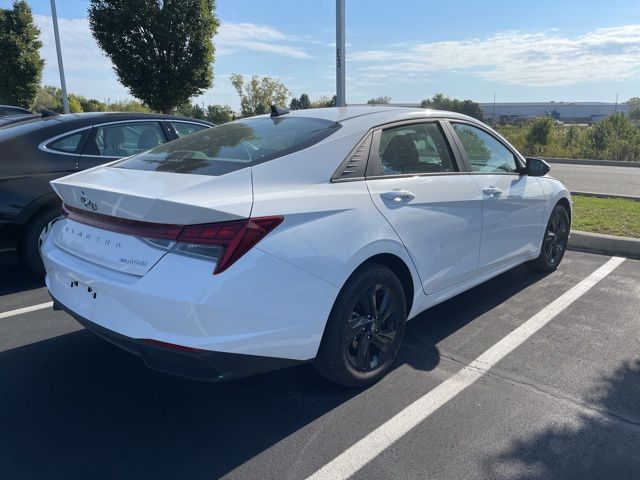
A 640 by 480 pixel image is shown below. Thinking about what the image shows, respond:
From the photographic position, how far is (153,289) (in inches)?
96.9

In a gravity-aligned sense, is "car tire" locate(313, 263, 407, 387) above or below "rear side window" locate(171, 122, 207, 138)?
below

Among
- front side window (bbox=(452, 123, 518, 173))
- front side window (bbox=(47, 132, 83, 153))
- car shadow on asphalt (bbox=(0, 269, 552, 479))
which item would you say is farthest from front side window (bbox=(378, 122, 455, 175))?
front side window (bbox=(47, 132, 83, 153))

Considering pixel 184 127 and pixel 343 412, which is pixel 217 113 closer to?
pixel 184 127

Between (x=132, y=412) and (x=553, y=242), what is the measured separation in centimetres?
424

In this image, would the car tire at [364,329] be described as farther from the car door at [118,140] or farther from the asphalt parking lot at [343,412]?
the car door at [118,140]

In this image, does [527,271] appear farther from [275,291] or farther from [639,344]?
[275,291]

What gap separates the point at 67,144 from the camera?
5.35 metres

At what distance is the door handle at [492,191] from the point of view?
4.08 m

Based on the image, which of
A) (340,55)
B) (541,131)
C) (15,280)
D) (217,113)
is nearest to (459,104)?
(541,131)

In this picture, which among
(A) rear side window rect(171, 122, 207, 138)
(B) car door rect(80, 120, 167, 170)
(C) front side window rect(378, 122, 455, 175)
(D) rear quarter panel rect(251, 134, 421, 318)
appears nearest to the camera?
(D) rear quarter panel rect(251, 134, 421, 318)

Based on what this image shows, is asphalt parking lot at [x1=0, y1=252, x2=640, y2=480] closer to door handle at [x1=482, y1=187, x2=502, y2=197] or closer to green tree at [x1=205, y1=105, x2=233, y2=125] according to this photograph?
door handle at [x1=482, y1=187, x2=502, y2=197]

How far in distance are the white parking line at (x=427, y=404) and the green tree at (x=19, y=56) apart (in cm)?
2578

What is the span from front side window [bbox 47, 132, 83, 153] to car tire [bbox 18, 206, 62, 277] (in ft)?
2.02

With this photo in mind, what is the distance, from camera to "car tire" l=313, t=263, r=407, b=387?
294cm
